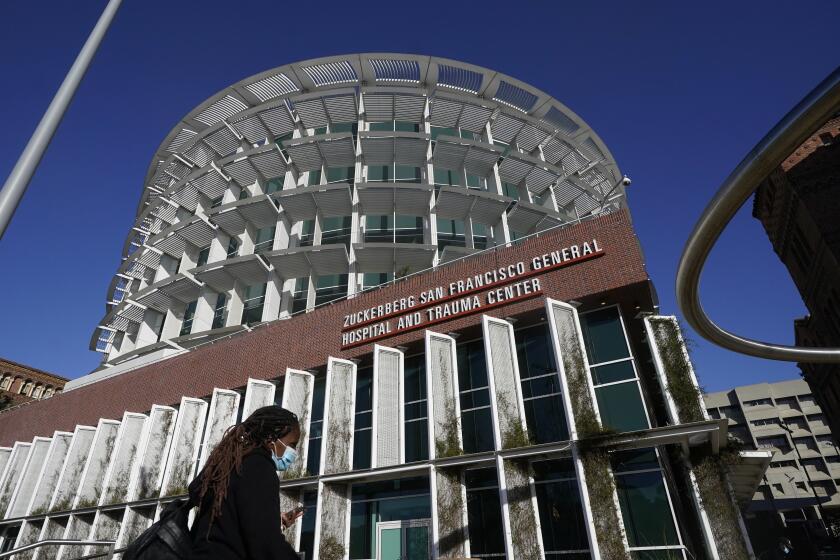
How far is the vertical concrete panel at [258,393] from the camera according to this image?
1950cm

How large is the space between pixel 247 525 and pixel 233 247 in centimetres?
3228

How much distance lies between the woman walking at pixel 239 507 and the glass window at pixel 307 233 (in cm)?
2742

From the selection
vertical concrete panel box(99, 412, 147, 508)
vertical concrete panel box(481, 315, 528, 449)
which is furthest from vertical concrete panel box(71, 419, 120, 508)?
vertical concrete panel box(481, 315, 528, 449)

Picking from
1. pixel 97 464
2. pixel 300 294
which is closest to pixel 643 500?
pixel 300 294

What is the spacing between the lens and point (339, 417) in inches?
680

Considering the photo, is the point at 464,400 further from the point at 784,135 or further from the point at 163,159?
the point at 163,159

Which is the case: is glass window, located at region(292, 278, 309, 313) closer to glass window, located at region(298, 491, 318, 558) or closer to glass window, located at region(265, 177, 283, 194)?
glass window, located at region(265, 177, 283, 194)

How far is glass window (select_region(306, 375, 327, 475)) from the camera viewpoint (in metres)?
17.6

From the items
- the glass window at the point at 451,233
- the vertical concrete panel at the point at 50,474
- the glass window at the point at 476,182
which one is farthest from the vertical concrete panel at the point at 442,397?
the vertical concrete panel at the point at 50,474

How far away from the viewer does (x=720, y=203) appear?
126 inches

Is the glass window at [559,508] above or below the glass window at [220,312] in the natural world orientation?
below

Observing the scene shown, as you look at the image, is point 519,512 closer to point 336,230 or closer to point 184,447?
point 184,447

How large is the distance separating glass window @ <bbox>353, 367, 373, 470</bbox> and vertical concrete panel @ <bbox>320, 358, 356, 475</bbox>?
591 mm

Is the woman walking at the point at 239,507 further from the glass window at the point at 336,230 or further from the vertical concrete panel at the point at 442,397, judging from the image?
the glass window at the point at 336,230
